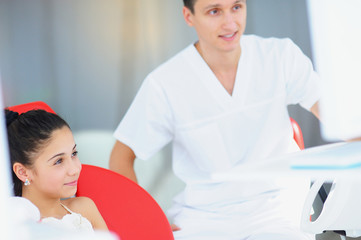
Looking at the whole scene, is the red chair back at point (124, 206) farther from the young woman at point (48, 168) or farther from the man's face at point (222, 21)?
the man's face at point (222, 21)

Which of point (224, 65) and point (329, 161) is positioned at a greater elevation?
point (224, 65)

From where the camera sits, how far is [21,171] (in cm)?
145

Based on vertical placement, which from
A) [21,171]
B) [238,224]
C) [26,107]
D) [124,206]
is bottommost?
[238,224]

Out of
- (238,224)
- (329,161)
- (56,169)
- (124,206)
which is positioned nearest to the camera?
(329,161)

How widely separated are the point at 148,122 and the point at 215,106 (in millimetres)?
225

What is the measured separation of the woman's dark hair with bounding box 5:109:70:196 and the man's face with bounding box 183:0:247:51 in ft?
2.08

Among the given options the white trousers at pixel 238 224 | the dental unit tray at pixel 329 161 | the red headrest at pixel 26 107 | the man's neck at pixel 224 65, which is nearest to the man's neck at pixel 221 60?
the man's neck at pixel 224 65

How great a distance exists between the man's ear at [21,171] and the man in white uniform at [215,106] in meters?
0.48

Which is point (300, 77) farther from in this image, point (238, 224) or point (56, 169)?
point (56, 169)

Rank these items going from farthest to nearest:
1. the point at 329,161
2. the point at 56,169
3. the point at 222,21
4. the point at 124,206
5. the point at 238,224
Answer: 1. the point at 222,21
2. the point at 238,224
3. the point at 124,206
4. the point at 56,169
5. the point at 329,161

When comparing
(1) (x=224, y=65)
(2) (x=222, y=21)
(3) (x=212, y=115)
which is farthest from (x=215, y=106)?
(2) (x=222, y=21)

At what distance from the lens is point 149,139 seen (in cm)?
188

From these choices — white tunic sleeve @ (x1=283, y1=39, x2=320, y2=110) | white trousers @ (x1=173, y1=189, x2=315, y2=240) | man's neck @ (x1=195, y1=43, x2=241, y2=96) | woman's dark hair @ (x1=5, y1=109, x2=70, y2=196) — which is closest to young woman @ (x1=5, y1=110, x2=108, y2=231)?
woman's dark hair @ (x1=5, y1=109, x2=70, y2=196)

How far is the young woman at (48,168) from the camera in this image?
141 centimetres
